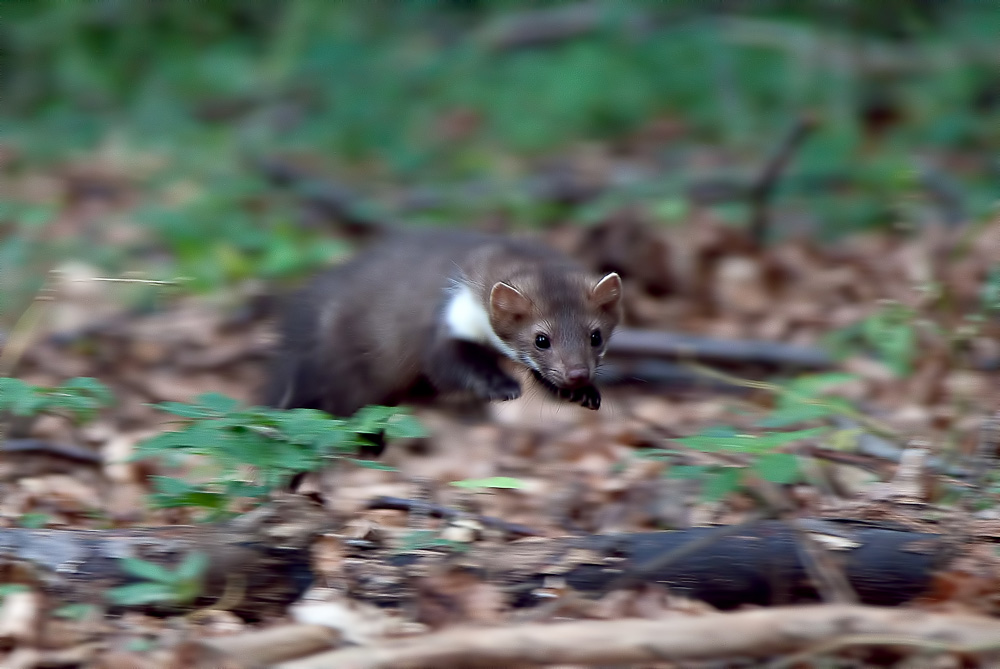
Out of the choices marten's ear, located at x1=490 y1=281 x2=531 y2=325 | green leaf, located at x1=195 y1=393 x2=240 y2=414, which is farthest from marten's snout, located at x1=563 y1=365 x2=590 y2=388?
green leaf, located at x1=195 y1=393 x2=240 y2=414

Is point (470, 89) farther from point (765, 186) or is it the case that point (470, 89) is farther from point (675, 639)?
point (675, 639)

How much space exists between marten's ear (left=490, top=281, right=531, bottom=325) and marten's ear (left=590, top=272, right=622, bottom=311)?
279 mm

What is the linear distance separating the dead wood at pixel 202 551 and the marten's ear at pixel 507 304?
1.33m

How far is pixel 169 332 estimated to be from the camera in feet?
20.9

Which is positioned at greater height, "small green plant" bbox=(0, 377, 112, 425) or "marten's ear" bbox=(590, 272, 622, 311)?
"marten's ear" bbox=(590, 272, 622, 311)

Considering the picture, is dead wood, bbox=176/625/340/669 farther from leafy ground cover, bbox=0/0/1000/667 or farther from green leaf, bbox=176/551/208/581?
green leaf, bbox=176/551/208/581

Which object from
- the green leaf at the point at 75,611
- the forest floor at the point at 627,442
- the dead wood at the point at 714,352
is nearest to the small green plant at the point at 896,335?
the forest floor at the point at 627,442

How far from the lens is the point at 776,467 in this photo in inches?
126

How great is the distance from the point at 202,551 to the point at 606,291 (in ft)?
6.44

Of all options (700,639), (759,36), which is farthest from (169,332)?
(759,36)

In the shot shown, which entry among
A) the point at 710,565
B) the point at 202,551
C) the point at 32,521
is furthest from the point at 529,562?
the point at 32,521

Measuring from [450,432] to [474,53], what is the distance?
15.5 feet

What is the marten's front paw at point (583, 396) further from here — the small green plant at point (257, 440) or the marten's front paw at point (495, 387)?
the small green plant at point (257, 440)

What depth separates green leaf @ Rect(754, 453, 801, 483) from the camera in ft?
10.4
